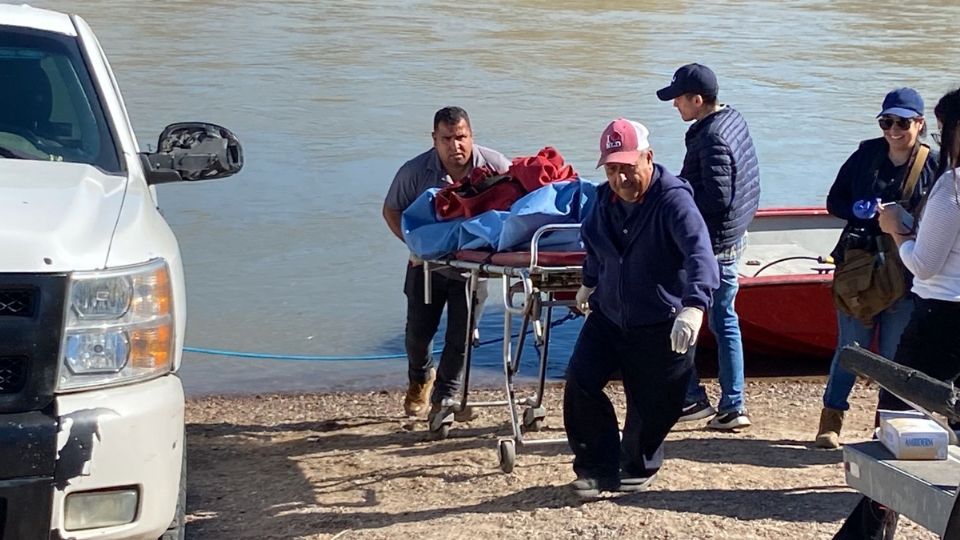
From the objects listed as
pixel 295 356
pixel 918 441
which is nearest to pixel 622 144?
pixel 918 441

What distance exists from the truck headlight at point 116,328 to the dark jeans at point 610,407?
6.96ft

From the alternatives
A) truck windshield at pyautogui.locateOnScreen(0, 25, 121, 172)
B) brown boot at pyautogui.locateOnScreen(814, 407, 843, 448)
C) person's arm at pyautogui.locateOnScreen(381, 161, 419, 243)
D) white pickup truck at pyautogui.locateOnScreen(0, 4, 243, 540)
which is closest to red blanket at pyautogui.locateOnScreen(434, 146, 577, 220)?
person's arm at pyautogui.locateOnScreen(381, 161, 419, 243)

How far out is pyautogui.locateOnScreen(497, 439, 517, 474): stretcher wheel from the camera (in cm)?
593

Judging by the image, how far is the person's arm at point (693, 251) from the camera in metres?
5.22

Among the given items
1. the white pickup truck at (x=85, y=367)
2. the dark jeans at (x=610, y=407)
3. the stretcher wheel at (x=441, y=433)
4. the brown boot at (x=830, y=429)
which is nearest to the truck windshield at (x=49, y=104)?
the white pickup truck at (x=85, y=367)

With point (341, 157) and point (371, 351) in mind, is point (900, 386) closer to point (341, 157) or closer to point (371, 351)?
point (371, 351)

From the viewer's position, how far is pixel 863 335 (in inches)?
255

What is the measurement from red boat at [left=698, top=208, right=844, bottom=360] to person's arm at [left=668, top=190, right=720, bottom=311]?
3.73m

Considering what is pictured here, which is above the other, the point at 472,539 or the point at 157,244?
the point at 157,244

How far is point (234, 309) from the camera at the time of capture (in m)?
11.4

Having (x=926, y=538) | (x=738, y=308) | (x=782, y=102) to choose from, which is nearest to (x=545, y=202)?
(x=926, y=538)

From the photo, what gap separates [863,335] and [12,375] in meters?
4.06

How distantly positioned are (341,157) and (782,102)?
A: 9.92 m

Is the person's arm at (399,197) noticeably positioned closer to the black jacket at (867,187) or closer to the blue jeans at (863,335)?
the black jacket at (867,187)
